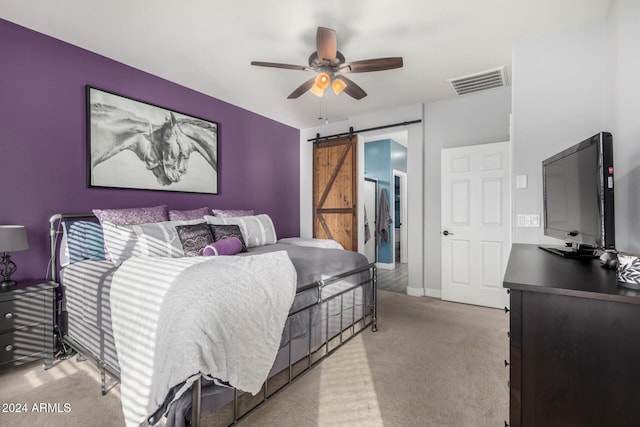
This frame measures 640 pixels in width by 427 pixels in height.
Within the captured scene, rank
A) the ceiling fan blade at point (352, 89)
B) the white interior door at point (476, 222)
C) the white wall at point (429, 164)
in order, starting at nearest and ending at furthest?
1. the ceiling fan blade at point (352, 89)
2. the white interior door at point (476, 222)
3. the white wall at point (429, 164)

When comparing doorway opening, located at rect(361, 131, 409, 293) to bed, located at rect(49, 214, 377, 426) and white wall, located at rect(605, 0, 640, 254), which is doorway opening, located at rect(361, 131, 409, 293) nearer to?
bed, located at rect(49, 214, 377, 426)

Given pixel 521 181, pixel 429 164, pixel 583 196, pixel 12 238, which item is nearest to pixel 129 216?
pixel 12 238

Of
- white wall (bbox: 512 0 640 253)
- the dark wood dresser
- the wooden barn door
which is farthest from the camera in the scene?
the wooden barn door

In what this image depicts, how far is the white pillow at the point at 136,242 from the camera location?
94.7 inches

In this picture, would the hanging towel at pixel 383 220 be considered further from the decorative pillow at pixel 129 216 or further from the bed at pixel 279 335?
the decorative pillow at pixel 129 216

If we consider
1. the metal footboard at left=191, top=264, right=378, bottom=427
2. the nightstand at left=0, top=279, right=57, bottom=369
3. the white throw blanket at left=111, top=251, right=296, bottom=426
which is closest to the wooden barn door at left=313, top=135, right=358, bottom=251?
the metal footboard at left=191, top=264, right=378, bottom=427

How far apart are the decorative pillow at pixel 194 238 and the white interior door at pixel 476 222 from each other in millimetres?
2974

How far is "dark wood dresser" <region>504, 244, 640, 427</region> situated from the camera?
87cm

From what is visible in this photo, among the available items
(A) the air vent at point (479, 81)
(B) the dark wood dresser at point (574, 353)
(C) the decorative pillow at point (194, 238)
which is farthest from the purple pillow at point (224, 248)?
(A) the air vent at point (479, 81)

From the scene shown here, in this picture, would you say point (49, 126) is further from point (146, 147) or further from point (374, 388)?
point (374, 388)

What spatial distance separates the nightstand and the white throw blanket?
3.76ft

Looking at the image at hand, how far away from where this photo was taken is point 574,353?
93 cm

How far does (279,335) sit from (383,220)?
475 centimetres

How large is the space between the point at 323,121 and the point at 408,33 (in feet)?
8.45
